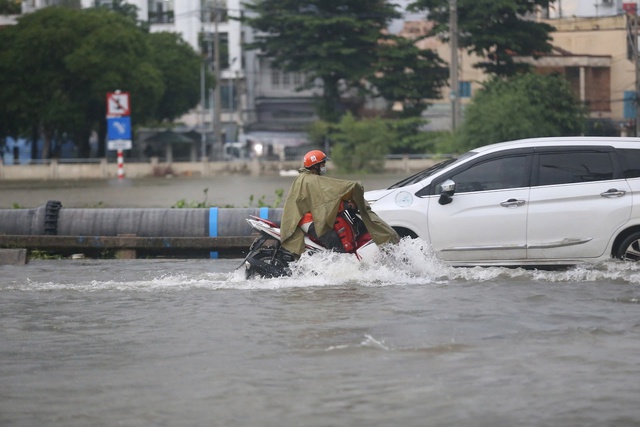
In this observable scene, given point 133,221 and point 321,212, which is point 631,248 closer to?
point 321,212

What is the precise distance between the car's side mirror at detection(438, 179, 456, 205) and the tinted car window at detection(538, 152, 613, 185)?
95 centimetres

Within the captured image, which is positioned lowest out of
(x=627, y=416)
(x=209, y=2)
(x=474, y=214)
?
(x=627, y=416)

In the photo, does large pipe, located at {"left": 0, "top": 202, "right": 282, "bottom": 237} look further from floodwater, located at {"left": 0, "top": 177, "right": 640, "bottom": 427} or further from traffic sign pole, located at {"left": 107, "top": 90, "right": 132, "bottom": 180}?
traffic sign pole, located at {"left": 107, "top": 90, "right": 132, "bottom": 180}

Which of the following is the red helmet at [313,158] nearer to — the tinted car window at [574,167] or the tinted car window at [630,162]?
the tinted car window at [574,167]

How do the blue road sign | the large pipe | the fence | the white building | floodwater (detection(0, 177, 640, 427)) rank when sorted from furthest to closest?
the white building → the fence → the blue road sign → the large pipe → floodwater (detection(0, 177, 640, 427))

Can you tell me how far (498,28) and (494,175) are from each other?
2090 inches

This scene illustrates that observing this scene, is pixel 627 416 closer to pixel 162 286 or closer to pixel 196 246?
pixel 162 286

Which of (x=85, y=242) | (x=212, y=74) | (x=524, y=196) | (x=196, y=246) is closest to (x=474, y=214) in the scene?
(x=524, y=196)

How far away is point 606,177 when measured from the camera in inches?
522

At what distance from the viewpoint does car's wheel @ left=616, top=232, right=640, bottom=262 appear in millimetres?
13094

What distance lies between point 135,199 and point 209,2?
2333 inches

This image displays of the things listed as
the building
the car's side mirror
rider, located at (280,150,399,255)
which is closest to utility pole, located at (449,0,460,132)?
the building

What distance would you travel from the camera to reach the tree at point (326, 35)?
71188 mm

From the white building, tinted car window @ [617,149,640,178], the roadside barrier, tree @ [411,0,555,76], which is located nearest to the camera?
tinted car window @ [617,149,640,178]
